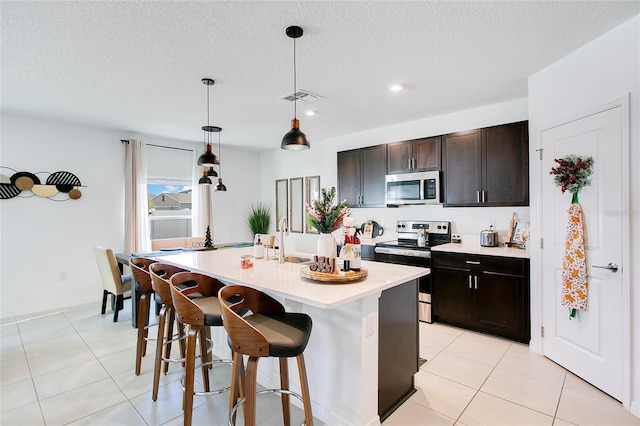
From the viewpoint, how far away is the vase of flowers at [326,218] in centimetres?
205

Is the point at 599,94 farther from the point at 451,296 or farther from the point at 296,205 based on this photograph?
the point at 296,205

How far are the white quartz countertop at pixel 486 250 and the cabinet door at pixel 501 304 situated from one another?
22 centimetres

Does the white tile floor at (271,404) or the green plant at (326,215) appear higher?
the green plant at (326,215)

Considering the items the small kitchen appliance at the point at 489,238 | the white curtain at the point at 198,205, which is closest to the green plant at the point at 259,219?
the white curtain at the point at 198,205

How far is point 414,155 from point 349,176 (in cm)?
113

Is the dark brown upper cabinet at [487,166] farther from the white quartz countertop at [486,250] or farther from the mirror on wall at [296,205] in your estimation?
the mirror on wall at [296,205]

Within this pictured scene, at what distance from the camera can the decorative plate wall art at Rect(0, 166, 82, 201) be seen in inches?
165

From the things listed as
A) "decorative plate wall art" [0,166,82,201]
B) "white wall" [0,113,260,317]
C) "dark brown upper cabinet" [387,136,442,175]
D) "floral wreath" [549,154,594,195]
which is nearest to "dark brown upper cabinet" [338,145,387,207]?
"dark brown upper cabinet" [387,136,442,175]

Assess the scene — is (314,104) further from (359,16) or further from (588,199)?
(588,199)

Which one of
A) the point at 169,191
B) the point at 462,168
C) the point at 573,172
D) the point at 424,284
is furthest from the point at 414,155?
the point at 169,191

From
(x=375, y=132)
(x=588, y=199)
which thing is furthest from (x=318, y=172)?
(x=588, y=199)

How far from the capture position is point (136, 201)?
5.11 meters

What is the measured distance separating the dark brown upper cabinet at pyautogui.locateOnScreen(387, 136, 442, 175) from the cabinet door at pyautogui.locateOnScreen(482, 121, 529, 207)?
58cm

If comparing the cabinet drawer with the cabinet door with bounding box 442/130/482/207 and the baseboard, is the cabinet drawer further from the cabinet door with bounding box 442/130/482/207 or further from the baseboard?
the baseboard
